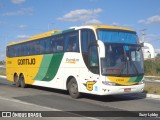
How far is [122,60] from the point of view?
1533cm

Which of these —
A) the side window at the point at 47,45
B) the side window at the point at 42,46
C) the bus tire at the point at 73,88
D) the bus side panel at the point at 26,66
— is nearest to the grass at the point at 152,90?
the bus tire at the point at 73,88

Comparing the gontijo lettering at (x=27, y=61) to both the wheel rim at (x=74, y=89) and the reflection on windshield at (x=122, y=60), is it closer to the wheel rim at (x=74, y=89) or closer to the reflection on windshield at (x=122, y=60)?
the wheel rim at (x=74, y=89)

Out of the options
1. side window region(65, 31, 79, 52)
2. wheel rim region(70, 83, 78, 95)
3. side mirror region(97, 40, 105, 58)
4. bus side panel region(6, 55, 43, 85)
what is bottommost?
wheel rim region(70, 83, 78, 95)

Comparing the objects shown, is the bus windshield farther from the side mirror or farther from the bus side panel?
the bus side panel

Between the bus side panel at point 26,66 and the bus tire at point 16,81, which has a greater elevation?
the bus side panel at point 26,66

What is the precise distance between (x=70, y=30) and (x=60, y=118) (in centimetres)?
759

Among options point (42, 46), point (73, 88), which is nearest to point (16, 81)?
point (42, 46)

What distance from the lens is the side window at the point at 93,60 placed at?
15328 mm

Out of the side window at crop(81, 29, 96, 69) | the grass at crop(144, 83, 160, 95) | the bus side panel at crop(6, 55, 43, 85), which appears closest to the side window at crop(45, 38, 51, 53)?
the bus side panel at crop(6, 55, 43, 85)

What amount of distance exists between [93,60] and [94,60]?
0.29 ft

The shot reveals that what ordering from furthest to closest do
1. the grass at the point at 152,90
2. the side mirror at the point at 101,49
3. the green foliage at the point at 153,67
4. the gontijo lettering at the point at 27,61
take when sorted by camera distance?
1. the green foliage at the point at 153,67
2. the gontijo lettering at the point at 27,61
3. the grass at the point at 152,90
4. the side mirror at the point at 101,49

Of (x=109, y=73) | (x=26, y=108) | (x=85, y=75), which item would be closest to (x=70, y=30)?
(x=85, y=75)

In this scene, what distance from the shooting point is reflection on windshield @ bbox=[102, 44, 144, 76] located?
15.1 m

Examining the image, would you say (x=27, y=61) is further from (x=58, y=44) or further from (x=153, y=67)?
(x=153, y=67)
